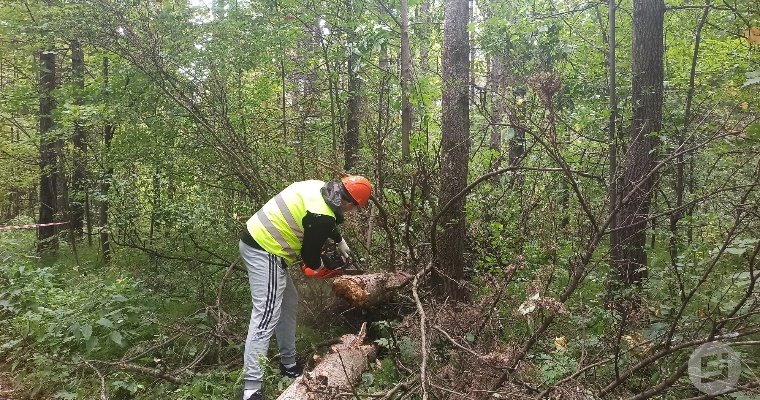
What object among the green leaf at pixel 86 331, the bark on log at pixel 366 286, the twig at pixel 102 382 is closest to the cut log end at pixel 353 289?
the bark on log at pixel 366 286

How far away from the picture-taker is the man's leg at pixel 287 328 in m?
4.58

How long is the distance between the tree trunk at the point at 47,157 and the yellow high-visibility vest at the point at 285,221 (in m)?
5.98

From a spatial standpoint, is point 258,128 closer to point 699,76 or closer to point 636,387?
point 636,387

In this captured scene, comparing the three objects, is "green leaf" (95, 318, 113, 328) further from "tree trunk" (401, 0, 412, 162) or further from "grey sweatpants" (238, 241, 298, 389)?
"tree trunk" (401, 0, 412, 162)

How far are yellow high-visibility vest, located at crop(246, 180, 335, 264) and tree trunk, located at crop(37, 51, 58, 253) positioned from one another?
598 centimetres

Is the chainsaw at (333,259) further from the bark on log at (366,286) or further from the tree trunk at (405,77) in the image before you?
the tree trunk at (405,77)

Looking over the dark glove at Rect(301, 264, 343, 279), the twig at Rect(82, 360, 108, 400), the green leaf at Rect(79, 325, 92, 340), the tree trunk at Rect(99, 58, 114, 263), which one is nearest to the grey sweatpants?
the dark glove at Rect(301, 264, 343, 279)

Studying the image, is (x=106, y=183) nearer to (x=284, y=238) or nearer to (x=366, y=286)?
(x=284, y=238)

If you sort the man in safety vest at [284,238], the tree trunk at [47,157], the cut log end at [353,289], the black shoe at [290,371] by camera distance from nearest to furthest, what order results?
the man in safety vest at [284,238] < the cut log end at [353,289] < the black shoe at [290,371] < the tree trunk at [47,157]

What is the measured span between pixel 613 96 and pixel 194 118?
471 cm

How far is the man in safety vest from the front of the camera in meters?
4.09

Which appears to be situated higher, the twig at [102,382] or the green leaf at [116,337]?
the green leaf at [116,337]

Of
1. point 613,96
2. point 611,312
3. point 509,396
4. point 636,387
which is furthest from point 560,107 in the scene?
point 509,396

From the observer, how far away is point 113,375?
4449mm
